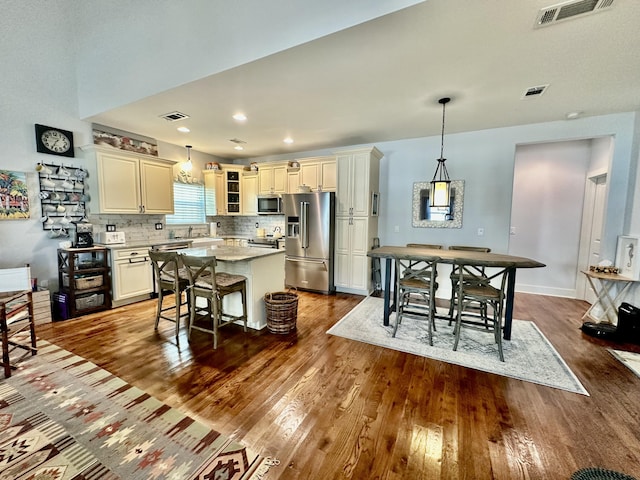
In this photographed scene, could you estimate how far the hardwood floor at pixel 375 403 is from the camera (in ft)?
4.95

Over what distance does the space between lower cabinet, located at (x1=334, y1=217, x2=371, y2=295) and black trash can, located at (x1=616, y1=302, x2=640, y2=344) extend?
10.1ft

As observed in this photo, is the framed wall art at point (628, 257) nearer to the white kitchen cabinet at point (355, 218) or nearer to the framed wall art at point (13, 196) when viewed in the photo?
the white kitchen cabinet at point (355, 218)

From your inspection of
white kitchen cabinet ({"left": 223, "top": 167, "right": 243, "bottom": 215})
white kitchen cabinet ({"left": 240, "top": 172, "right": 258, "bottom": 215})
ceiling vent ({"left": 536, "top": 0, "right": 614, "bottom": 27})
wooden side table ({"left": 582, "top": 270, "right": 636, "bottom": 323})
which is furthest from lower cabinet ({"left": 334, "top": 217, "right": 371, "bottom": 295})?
ceiling vent ({"left": 536, "top": 0, "right": 614, "bottom": 27})

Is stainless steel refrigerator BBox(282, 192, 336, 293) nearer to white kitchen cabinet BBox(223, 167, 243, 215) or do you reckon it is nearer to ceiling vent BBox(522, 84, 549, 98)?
white kitchen cabinet BBox(223, 167, 243, 215)

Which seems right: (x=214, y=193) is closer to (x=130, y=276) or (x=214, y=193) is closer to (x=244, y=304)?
(x=130, y=276)

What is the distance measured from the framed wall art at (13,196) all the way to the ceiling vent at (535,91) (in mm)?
6159

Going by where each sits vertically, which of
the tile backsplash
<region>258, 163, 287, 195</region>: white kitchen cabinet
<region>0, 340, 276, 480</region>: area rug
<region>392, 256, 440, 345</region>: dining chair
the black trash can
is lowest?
<region>0, 340, 276, 480</region>: area rug

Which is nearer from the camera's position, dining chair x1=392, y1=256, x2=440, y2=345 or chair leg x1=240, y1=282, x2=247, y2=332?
dining chair x1=392, y1=256, x2=440, y2=345

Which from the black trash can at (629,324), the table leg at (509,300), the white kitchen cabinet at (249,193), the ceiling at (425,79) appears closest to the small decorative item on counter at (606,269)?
the black trash can at (629,324)

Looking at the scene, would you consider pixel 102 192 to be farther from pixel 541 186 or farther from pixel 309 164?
pixel 541 186

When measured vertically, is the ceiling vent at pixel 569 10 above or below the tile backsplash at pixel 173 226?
above

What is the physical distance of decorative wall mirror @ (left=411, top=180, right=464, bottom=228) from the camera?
4.42m

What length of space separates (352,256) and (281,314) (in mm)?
2017

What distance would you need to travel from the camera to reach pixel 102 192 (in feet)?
12.7
